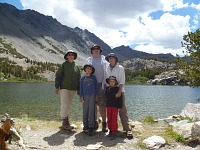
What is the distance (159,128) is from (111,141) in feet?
11.2

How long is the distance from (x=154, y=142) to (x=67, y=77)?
14.5ft

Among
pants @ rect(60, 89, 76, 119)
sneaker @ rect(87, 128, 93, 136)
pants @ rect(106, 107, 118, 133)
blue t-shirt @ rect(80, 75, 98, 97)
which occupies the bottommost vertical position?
sneaker @ rect(87, 128, 93, 136)

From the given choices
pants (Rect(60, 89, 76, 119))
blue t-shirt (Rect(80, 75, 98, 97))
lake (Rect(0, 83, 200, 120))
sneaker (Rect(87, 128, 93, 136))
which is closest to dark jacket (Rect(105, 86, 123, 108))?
blue t-shirt (Rect(80, 75, 98, 97))

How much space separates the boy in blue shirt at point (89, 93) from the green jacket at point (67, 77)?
522mm

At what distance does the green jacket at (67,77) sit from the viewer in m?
11.6

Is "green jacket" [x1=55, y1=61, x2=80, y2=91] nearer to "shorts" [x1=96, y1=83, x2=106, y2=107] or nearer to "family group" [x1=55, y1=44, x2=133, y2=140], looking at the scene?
"family group" [x1=55, y1=44, x2=133, y2=140]

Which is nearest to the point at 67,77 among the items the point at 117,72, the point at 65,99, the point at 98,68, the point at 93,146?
the point at 65,99

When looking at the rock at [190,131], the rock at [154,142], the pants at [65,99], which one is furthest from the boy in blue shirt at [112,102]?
the rock at [190,131]

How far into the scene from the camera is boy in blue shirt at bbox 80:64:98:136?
11.1m

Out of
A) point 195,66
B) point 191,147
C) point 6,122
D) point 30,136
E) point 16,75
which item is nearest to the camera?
point 6,122

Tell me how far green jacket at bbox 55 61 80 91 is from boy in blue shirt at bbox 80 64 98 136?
20.6 inches

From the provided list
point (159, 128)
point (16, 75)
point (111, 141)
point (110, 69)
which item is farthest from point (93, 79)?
point (16, 75)

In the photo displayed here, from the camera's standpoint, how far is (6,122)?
8.71 metres

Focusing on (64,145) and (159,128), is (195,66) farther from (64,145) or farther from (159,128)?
(64,145)
